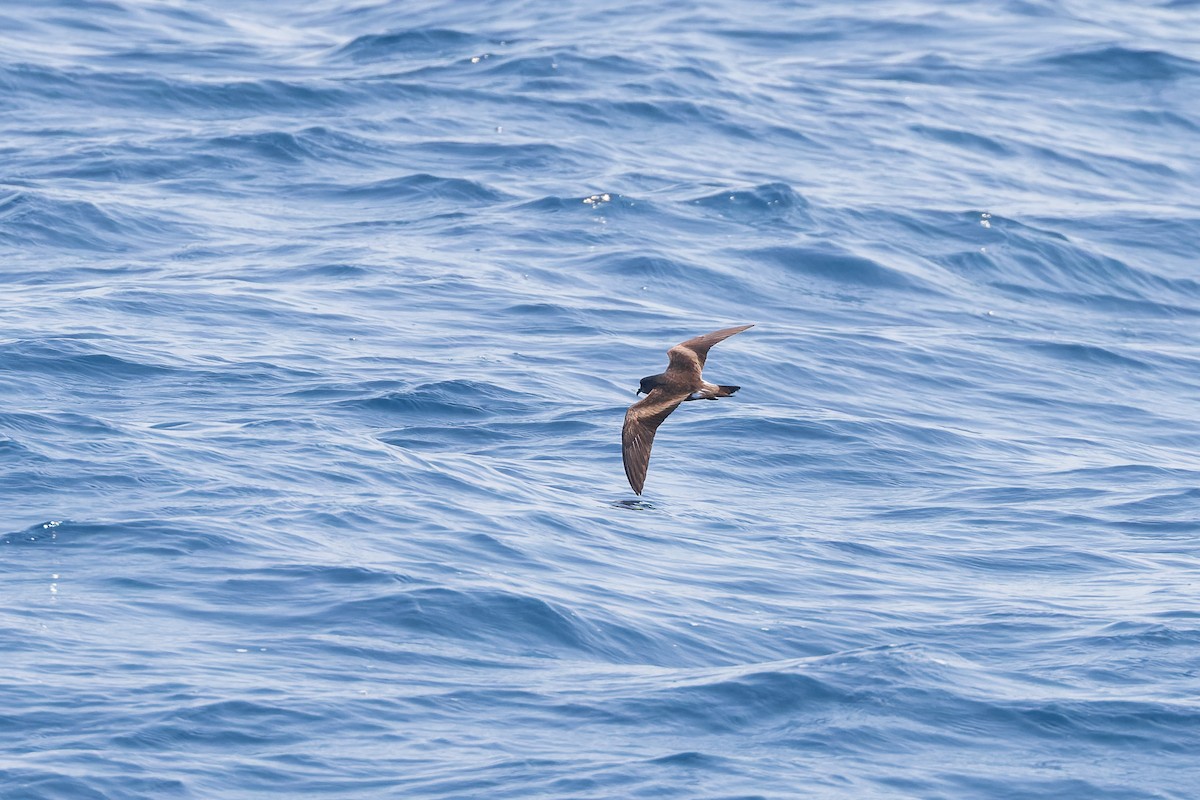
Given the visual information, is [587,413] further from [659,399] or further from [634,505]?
[659,399]

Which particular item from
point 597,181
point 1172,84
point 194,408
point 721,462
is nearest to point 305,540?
point 194,408

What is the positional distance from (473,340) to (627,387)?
1.68 meters

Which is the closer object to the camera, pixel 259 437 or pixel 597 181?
pixel 259 437

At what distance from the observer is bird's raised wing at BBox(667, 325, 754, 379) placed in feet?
42.9

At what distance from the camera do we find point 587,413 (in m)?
14.9

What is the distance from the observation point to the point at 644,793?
345 inches

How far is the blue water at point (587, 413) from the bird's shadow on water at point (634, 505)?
5cm

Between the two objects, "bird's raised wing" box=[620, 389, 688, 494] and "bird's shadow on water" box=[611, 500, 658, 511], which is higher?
"bird's raised wing" box=[620, 389, 688, 494]

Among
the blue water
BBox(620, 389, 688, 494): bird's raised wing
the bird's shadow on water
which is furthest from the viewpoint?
the bird's shadow on water

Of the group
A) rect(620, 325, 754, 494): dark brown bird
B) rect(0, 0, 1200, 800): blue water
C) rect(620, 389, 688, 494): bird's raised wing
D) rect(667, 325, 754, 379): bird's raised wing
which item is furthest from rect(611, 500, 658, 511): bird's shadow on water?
rect(667, 325, 754, 379): bird's raised wing

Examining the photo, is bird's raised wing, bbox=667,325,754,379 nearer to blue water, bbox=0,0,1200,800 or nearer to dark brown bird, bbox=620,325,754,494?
dark brown bird, bbox=620,325,754,494

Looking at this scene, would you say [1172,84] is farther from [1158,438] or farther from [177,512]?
[177,512]

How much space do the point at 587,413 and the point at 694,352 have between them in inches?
66.2

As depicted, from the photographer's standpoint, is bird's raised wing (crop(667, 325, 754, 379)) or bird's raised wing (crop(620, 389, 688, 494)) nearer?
bird's raised wing (crop(620, 389, 688, 494))
